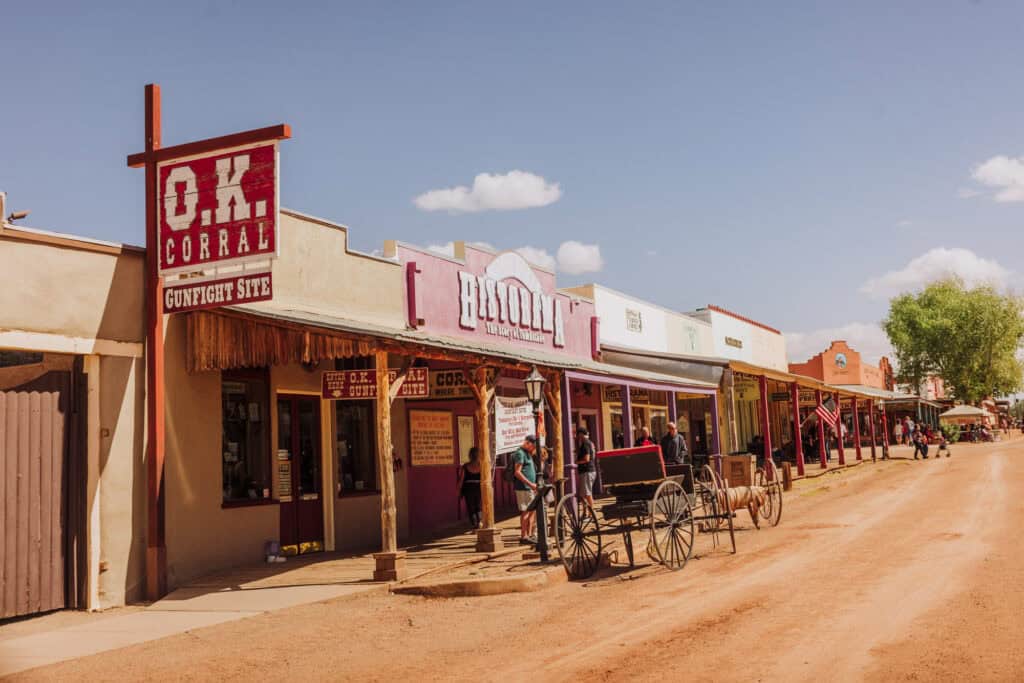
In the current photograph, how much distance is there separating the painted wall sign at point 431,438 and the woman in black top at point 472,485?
1.53ft

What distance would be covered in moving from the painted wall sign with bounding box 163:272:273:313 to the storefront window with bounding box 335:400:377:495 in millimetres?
4717

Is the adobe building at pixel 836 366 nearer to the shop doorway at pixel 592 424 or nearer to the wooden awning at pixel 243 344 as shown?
the shop doorway at pixel 592 424

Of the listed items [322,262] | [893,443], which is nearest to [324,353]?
[322,262]

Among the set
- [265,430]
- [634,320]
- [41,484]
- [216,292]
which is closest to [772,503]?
[265,430]

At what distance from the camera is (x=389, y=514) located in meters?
12.7

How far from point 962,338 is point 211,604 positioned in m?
65.9

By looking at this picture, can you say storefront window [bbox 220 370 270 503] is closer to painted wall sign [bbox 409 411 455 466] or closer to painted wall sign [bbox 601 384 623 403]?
painted wall sign [bbox 409 411 455 466]

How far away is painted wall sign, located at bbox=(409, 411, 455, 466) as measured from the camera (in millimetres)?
18547

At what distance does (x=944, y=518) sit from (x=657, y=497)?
7031 mm

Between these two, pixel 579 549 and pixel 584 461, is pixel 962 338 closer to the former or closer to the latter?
pixel 584 461

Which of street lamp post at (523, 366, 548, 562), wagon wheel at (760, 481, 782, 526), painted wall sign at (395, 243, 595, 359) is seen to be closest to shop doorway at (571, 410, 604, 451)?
painted wall sign at (395, 243, 595, 359)

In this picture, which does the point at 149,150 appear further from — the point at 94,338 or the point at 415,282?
the point at 415,282

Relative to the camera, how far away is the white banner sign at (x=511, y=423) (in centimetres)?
1574

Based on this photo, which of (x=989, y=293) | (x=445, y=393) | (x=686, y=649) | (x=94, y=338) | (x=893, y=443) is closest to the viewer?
(x=686, y=649)
